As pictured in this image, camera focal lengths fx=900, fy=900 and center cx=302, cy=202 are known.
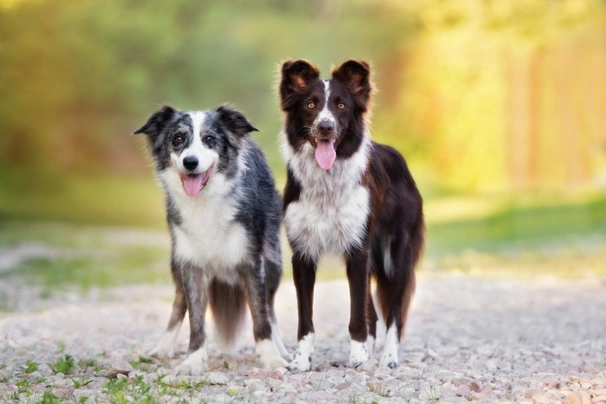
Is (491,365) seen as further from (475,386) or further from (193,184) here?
(193,184)

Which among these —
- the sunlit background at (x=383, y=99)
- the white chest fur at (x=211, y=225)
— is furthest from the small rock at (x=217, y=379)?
the sunlit background at (x=383, y=99)

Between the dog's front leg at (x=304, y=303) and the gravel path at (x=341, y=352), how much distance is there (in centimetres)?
18

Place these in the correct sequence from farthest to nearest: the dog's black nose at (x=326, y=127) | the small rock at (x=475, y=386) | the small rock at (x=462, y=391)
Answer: the dog's black nose at (x=326, y=127) < the small rock at (x=475, y=386) < the small rock at (x=462, y=391)

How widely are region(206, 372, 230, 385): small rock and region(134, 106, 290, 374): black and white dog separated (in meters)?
0.43

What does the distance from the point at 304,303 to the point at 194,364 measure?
0.78 metres

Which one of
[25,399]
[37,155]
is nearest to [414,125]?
[37,155]

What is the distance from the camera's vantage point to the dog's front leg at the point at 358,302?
5551mm

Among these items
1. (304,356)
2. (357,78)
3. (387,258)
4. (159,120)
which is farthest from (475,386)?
(159,120)

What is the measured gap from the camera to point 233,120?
5.70 m

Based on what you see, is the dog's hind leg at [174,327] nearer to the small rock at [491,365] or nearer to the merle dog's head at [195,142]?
the merle dog's head at [195,142]

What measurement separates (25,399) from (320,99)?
237cm

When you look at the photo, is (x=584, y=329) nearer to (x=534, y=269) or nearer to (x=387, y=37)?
(x=534, y=269)

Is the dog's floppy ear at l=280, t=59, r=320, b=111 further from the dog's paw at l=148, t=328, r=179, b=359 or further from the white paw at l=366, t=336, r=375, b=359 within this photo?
the dog's paw at l=148, t=328, r=179, b=359

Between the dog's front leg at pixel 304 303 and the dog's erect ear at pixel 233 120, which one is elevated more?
the dog's erect ear at pixel 233 120
